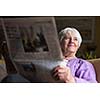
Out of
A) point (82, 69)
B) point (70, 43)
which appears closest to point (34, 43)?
point (70, 43)

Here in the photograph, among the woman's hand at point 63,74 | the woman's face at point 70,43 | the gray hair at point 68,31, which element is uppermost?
the gray hair at point 68,31

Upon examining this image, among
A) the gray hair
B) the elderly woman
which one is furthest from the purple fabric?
the gray hair

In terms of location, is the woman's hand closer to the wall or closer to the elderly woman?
the elderly woman

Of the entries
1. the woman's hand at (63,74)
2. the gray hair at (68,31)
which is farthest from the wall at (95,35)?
the woman's hand at (63,74)

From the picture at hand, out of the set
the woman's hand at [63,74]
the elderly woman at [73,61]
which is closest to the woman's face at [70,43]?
the elderly woman at [73,61]

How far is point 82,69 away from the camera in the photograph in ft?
5.88

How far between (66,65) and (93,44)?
0.23 meters

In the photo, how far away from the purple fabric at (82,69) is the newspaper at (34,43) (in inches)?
3.5

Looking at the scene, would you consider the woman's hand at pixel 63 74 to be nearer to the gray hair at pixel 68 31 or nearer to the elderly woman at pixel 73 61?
the elderly woman at pixel 73 61

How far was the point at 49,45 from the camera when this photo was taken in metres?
1.80

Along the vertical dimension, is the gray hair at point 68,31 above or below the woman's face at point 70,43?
above

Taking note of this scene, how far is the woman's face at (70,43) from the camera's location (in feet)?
5.88
